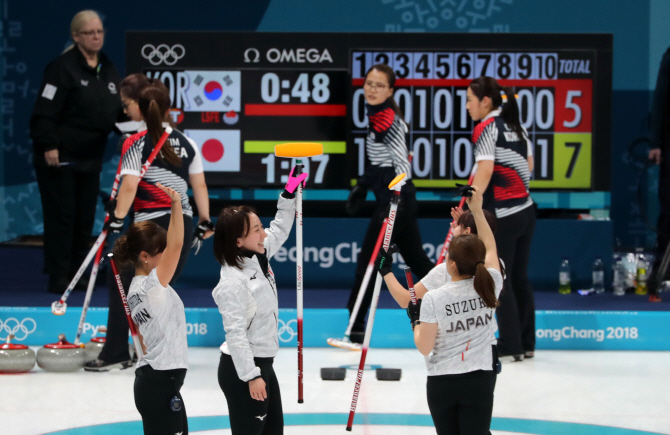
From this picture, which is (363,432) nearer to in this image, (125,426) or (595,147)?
(125,426)

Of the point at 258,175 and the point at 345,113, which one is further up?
the point at 345,113

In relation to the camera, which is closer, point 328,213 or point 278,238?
point 278,238

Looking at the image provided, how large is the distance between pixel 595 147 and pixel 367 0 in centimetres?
260

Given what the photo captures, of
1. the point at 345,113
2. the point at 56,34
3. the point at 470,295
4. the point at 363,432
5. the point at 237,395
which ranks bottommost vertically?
the point at 363,432

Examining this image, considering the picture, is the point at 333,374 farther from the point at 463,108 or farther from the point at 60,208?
the point at 463,108

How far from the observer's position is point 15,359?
16.8 ft

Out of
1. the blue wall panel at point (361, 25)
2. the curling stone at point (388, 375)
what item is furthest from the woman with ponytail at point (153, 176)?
the blue wall panel at point (361, 25)

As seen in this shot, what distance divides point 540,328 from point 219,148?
278 cm

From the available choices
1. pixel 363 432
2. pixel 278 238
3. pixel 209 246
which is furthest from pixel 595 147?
pixel 278 238

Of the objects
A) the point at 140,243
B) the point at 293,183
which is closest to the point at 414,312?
the point at 293,183

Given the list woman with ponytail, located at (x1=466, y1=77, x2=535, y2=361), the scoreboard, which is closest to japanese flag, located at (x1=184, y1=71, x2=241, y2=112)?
the scoreboard

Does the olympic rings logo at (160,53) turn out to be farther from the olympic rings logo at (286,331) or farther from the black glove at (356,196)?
the olympic rings logo at (286,331)

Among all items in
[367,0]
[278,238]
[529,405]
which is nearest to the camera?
[278,238]

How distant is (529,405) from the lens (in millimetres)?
4555
